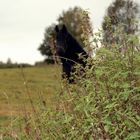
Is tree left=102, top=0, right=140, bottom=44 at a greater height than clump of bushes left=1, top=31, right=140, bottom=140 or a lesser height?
greater

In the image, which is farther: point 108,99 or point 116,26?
point 116,26

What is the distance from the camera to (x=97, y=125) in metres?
4.75

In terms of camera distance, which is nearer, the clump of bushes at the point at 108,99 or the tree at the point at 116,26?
the clump of bushes at the point at 108,99

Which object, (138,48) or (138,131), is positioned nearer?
(138,131)

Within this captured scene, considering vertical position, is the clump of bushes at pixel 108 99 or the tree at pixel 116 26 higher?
the tree at pixel 116 26

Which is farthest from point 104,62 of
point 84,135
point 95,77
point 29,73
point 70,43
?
point 29,73

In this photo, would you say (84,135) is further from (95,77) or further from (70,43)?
(70,43)

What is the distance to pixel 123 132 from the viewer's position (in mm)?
4773

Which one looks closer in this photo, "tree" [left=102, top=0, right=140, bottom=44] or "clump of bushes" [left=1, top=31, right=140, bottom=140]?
"clump of bushes" [left=1, top=31, right=140, bottom=140]

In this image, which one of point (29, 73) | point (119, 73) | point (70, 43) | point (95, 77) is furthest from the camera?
point (29, 73)

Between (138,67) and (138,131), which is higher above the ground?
(138,67)

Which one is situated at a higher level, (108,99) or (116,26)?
(116,26)

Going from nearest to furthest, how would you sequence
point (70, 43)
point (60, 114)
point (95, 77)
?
1. point (95, 77)
2. point (60, 114)
3. point (70, 43)

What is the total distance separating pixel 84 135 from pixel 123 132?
53 cm
